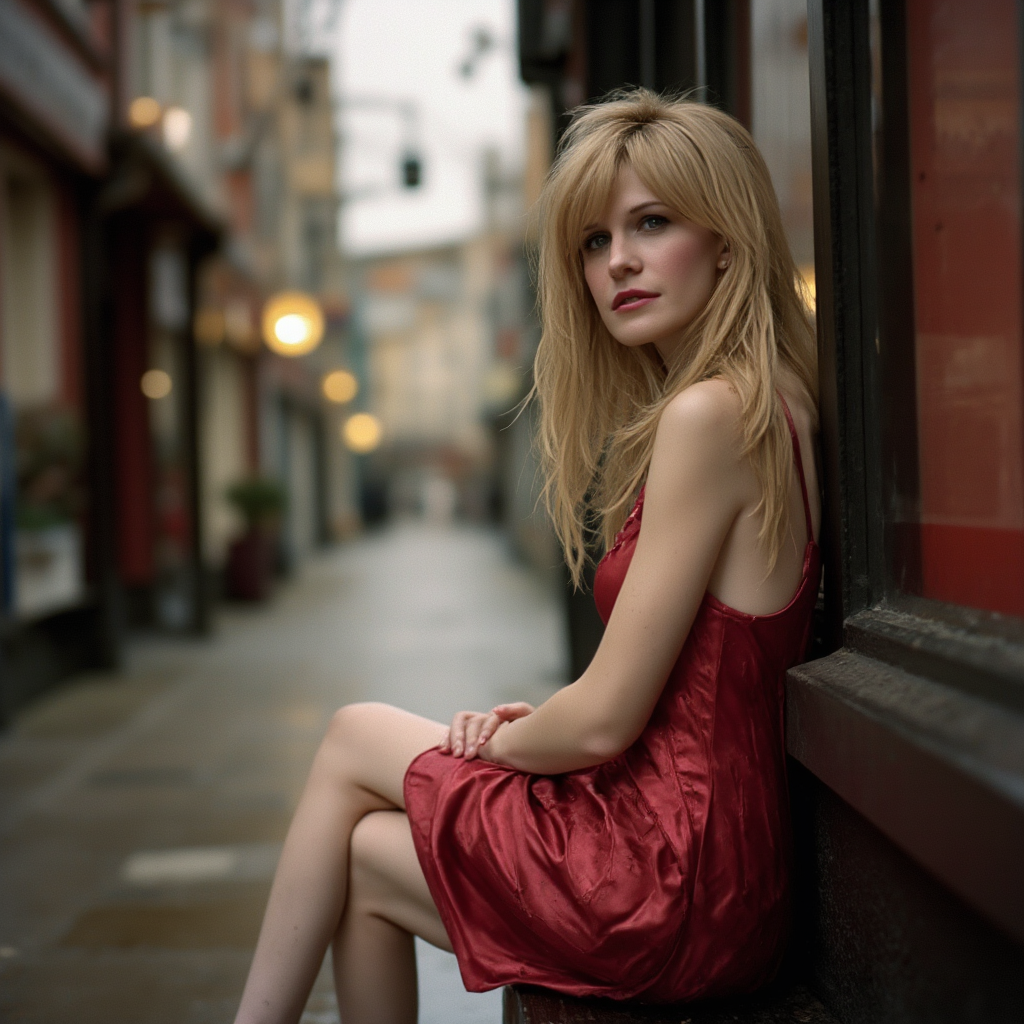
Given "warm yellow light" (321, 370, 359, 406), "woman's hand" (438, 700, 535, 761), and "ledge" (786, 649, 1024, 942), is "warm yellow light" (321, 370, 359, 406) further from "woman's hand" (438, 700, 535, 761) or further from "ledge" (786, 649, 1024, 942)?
"ledge" (786, 649, 1024, 942)

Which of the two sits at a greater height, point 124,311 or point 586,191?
point 124,311

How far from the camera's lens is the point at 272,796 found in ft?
14.6

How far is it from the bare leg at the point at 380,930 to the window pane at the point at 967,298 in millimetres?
975

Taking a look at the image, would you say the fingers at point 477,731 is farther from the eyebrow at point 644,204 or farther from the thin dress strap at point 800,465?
the eyebrow at point 644,204

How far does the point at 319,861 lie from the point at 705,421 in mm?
1030

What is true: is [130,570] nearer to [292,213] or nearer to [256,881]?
[256,881]

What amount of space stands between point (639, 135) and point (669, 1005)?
1.36 metres

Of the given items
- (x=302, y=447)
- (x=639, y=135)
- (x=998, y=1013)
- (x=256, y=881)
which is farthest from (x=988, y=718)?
(x=302, y=447)

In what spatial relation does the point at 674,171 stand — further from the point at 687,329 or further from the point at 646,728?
the point at 646,728

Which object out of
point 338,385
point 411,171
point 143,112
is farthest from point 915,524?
point 338,385

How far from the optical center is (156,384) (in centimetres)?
1084

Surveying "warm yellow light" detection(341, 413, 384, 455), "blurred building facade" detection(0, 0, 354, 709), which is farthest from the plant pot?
"warm yellow light" detection(341, 413, 384, 455)

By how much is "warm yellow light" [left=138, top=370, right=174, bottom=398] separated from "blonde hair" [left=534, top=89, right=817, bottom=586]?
8833 millimetres

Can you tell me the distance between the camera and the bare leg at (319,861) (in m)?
1.96
